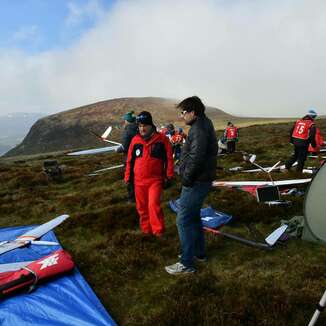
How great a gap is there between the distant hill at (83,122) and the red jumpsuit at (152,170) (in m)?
95.5

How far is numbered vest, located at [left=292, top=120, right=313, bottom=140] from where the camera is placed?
39.3 ft

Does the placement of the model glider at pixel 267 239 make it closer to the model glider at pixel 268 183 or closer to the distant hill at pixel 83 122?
the model glider at pixel 268 183

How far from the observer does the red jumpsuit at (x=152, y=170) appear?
6.83m

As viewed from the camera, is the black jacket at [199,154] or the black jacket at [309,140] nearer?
the black jacket at [199,154]

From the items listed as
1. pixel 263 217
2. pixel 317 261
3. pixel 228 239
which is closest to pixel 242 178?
pixel 263 217

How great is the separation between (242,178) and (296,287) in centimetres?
778

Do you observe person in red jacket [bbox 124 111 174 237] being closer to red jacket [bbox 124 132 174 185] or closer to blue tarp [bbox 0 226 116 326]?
red jacket [bbox 124 132 174 185]

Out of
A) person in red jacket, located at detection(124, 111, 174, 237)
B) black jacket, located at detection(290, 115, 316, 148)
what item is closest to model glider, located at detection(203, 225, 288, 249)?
person in red jacket, located at detection(124, 111, 174, 237)

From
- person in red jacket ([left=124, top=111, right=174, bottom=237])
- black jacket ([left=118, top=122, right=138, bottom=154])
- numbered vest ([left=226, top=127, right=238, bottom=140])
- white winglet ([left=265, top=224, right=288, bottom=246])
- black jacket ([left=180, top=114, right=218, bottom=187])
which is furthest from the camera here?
numbered vest ([left=226, top=127, right=238, bottom=140])

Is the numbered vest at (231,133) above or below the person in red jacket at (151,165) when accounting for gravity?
below

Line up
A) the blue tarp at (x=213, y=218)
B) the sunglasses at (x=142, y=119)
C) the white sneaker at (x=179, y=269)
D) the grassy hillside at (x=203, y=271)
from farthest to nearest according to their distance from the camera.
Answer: the blue tarp at (x=213, y=218) < the sunglasses at (x=142, y=119) < the white sneaker at (x=179, y=269) < the grassy hillside at (x=203, y=271)

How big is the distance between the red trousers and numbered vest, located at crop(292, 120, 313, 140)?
7.27 m

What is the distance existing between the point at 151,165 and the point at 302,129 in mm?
7488

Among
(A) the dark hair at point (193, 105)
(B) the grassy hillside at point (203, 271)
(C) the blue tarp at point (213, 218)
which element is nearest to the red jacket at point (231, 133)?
(B) the grassy hillside at point (203, 271)
